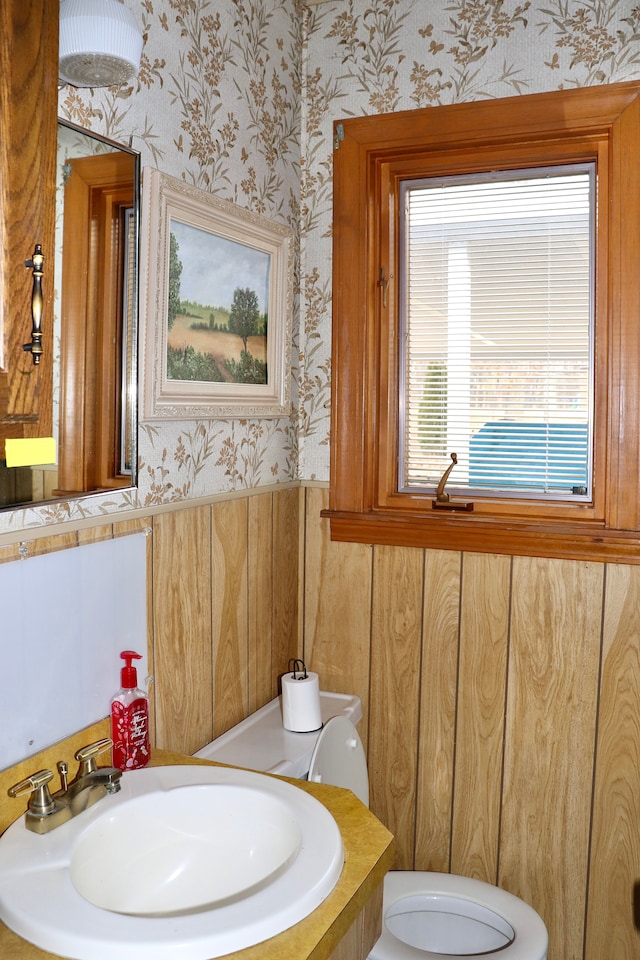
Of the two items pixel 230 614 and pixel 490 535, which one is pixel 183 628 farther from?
pixel 490 535

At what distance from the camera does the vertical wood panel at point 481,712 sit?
1.98 m

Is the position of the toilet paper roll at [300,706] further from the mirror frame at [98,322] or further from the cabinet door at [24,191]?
the cabinet door at [24,191]

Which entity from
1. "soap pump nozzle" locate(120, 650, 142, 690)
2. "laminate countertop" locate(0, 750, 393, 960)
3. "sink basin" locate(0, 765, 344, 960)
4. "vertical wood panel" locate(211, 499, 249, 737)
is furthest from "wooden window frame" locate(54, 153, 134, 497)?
"laminate countertop" locate(0, 750, 393, 960)

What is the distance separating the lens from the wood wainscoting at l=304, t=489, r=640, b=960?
1892 millimetres

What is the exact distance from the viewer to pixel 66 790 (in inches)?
48.7

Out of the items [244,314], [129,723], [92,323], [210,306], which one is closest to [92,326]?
[92,323]

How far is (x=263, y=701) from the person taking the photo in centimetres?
205

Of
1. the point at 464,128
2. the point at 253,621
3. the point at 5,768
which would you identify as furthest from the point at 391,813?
the point at 464,128

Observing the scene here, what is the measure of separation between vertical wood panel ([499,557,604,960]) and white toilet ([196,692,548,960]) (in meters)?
0.21

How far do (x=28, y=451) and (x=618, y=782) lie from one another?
1.56 meters

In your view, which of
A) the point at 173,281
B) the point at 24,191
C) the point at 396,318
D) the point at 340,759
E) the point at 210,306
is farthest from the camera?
the point at 396,318

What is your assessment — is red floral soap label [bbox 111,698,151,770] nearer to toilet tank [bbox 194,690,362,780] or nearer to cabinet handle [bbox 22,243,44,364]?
toilet tank [bbox 194,690,362,780]

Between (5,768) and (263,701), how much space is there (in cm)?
90

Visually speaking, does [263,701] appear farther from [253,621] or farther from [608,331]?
[608,331]
